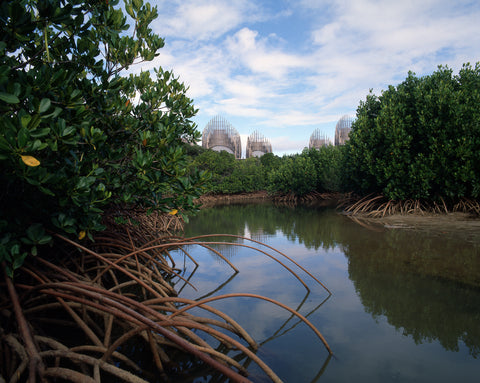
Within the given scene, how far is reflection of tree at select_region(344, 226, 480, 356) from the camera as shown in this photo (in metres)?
2.72

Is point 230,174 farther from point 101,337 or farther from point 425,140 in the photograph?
point 101,337

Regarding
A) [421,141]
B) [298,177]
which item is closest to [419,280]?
[421,141]

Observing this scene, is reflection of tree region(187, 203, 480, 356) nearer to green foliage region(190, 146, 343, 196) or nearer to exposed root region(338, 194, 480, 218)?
exposed root region(338, 194, 480, 218)

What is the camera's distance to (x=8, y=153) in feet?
5.12

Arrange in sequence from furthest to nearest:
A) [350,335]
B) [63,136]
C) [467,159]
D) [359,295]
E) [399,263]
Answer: [467,159] → [399,263] → [359,295] → [350,335] → [63,136]

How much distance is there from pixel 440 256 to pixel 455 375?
331cm

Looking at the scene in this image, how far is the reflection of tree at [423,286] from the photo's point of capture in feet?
8.93

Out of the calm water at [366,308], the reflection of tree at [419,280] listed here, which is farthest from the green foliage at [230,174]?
the calm water at [366,308]

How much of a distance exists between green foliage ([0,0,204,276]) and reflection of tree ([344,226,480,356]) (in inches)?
98.9

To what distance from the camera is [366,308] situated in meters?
3.21

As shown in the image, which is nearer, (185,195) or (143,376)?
(143,376)

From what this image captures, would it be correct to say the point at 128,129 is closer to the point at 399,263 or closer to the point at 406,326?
the point at 406,326

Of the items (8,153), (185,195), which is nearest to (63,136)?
(8,153)

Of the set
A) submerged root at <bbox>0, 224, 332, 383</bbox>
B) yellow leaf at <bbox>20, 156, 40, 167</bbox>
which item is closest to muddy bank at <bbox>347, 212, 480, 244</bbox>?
submerged root at <bbox>0, 224, 332, 383</bbox>
